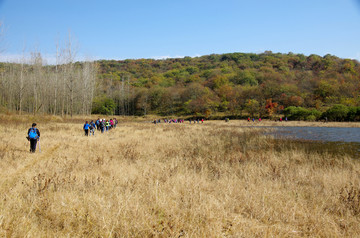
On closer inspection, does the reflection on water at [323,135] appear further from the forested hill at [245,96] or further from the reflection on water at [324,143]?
the forested hill at [245,96]

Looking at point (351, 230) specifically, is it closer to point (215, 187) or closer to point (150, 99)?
point (215, 187)

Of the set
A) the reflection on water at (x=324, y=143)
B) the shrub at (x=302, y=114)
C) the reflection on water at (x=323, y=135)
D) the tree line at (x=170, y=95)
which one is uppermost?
the tree line at (x=170, y=95)

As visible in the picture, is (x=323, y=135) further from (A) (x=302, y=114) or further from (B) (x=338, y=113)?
(A) (x=302, y=114)

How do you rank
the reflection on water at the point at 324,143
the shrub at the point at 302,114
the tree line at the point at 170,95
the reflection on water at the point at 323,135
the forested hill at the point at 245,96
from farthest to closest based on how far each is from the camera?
the forested hill at the point at 245,96 → the shrub at the point at 302,114 → the tree line at the point at 170,95 → the reflection on water at the point at 323,135 → the reflection on water at the point at 324,143

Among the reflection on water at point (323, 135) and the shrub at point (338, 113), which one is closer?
the reflection on water at point (323, 135)

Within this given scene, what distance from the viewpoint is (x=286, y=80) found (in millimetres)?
80750

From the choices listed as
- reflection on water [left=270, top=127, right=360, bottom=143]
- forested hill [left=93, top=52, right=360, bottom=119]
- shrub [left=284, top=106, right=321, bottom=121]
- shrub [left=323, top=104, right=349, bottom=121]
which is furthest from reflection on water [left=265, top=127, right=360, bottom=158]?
forested hill [left=93, top=52, right=360, bottom=119]

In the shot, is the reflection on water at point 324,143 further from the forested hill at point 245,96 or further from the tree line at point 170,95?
the forested hill at point 245,96

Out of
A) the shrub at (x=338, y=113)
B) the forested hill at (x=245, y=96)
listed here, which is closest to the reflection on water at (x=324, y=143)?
the shrub at (x=338, y=113)

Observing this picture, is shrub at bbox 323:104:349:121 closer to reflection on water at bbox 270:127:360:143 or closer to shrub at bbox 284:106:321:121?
shrub at bbox 284:106:321:121

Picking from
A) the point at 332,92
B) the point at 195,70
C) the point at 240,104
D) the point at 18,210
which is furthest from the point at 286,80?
the point at 18,210

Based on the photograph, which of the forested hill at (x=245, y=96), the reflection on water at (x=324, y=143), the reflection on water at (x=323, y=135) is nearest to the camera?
the reflection on water at (x=324, y=143)

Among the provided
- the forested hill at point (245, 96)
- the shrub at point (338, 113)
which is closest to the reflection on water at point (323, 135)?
the shrub at point (338, 113)

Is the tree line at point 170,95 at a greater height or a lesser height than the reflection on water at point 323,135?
greater
